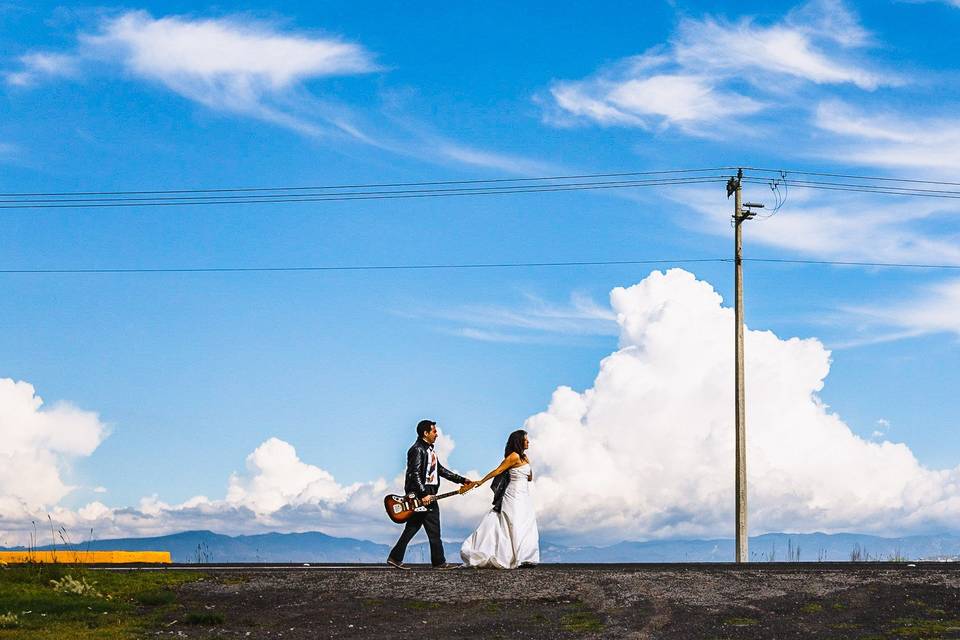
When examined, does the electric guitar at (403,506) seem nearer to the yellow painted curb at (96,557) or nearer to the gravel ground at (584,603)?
the gravel ground at (584,603)

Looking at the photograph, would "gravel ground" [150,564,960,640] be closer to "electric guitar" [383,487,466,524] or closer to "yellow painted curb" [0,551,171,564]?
"electric guitar" [383,487,466,524]

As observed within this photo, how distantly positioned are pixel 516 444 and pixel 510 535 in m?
1.53

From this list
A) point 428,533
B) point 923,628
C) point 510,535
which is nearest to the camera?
point 923,628

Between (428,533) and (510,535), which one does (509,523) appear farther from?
(428,533)

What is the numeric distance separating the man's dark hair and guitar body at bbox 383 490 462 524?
1057 millimetres

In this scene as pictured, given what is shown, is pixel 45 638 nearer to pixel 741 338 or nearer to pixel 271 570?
pixel 271 570

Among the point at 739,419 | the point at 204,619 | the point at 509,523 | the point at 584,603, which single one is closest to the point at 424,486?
the point at 509,523

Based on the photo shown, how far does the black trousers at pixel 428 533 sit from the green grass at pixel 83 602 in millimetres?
3563

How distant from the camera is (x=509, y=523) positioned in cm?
2116

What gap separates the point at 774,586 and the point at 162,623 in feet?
28.1

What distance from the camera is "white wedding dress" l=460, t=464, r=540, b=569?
21016 mm

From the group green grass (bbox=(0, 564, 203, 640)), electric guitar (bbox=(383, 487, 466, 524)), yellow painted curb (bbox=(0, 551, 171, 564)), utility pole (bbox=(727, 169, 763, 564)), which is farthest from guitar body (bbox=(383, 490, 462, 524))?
utility pole (bbox=(727, 169, 763, 564))

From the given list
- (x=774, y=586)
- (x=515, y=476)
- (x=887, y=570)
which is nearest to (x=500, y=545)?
(x=515, y=476)

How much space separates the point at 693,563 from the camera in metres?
22.5
